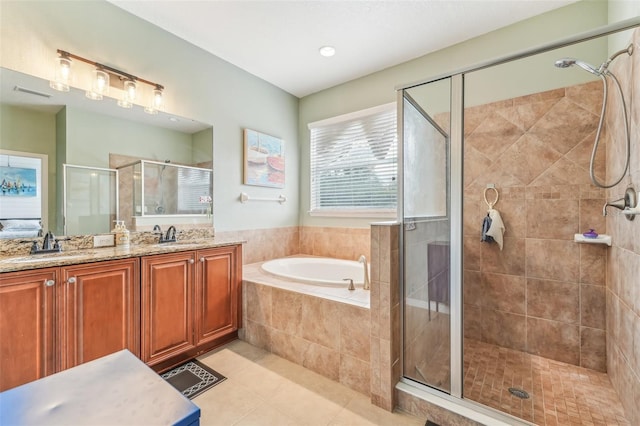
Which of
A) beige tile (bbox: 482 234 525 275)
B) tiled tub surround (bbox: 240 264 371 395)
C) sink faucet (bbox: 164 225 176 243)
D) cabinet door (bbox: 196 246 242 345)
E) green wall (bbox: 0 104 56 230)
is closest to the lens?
green wall (bbox: 0 104 56 230)

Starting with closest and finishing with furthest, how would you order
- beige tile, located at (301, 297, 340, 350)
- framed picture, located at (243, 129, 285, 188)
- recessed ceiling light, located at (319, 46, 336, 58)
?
beige tile, located at (301, 297, 340, 350) → recessed ceiling light, located at (319, 46, 336, 58) → framed picture, located at (243, 129, 285, 188)

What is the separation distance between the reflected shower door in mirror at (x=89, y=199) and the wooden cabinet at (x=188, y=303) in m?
0.57

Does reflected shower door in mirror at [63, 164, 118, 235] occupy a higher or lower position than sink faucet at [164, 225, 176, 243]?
higher

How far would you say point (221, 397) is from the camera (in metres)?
1.74

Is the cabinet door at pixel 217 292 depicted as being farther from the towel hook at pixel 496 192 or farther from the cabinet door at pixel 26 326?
the towel hook at pixel 496 192

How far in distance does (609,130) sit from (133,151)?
3469mm

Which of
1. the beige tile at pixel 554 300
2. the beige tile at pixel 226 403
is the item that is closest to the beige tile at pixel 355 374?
the beige tile at pixel 226 403

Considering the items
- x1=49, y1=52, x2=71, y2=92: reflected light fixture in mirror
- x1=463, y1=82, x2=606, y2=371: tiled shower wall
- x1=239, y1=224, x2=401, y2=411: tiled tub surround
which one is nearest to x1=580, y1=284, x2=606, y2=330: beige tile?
x1=463, y1=82, x2=606, y2=371: tiled shower wall

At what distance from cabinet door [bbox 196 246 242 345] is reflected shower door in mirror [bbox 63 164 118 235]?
29.2 inches

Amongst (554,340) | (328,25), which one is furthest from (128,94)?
(554,340)

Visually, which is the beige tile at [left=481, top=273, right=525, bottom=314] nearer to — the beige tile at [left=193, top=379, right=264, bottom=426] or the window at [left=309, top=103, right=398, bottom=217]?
the window at [left=309, top=103, right=398, bottom=217]

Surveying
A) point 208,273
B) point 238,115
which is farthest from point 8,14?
point 208,273

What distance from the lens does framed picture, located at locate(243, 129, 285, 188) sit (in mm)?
3076

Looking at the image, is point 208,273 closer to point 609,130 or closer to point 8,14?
point 8,14
